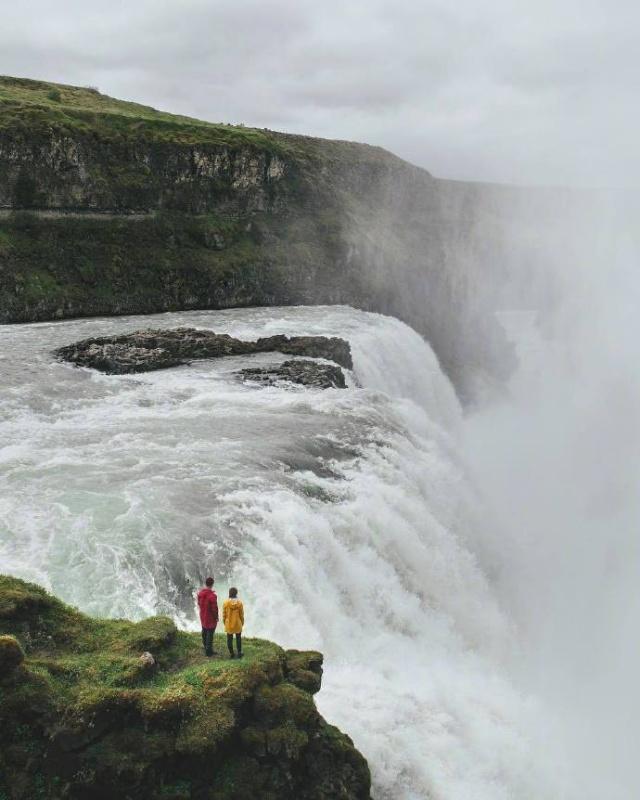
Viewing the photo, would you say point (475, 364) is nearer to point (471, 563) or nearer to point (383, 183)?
point (383, 183)

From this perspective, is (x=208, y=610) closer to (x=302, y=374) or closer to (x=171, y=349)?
(x=302, y=374)

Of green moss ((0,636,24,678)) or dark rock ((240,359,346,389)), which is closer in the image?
green moss ((0,636,24,678))

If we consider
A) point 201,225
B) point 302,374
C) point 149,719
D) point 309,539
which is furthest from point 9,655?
point 201,225

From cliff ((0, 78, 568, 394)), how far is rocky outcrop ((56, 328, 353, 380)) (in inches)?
689

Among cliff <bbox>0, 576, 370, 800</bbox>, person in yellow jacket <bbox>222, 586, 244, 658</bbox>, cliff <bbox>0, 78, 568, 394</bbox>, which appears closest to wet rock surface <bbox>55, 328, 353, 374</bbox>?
cliff <bbox>0, 78, 568, 394</bbox>

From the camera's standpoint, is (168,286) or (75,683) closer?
(75,683)

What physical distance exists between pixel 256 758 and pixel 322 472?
1298cm

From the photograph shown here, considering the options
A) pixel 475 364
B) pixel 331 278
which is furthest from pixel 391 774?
pixel 475 364

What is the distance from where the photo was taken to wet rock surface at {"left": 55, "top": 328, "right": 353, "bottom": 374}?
A: 35.5m

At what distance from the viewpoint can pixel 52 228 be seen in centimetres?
5850

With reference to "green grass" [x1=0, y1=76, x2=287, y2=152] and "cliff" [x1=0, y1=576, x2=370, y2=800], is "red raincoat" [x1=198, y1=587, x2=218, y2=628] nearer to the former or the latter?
"cliff" [x1=0, y1=576, x2=370, y2=800]

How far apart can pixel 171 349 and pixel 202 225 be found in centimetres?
3434

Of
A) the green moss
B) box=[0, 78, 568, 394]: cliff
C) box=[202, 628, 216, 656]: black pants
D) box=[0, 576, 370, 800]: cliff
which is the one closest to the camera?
box=[0, 576, 370, 800]: cliff

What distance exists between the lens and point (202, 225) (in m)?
69.2
